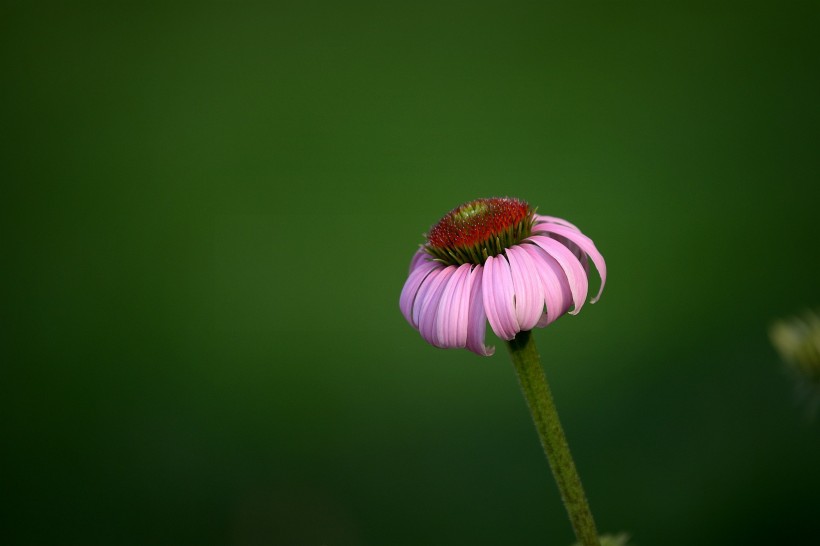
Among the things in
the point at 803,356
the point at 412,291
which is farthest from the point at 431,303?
the point at 803,356

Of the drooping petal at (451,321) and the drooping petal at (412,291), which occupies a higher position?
the drooping petal at (412,291)

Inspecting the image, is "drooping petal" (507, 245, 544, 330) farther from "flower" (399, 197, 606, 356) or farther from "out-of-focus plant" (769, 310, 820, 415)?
"out-of-focus plant" (769, 310, 820, 415)

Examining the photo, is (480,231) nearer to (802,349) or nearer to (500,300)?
(500,300)


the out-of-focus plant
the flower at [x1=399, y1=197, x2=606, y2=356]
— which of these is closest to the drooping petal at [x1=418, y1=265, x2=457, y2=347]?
the flower at [x1=399, y1=197, x2=606, y2=356]

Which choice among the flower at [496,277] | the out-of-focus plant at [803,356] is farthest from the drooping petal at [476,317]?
the out-of-focus plant at [803,356]

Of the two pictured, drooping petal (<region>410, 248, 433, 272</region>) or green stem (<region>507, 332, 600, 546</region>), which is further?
drooping petal (<region>410, 248, 433, 272</region>)

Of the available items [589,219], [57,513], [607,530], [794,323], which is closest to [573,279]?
[794,323]

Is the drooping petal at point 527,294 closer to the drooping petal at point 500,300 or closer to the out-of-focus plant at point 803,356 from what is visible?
the drooping petal at point 500,300
